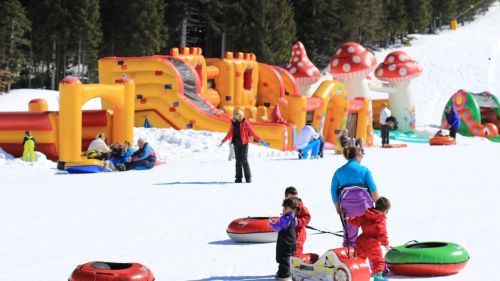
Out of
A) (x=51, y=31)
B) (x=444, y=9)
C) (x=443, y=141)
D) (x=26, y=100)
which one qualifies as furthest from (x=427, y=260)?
A: (x=444, y=9)

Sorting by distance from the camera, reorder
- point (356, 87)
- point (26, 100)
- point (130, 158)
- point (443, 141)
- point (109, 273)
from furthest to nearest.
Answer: point (26, 100) → point (356, 87) → point (443, 141) → point (130, 158) → point (109, 273)

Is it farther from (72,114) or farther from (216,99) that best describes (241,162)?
(216,99)

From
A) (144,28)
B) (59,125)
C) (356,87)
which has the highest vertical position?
(144,28)

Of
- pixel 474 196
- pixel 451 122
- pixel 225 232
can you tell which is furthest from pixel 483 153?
pixel 225 232

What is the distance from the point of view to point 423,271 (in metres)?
6.17

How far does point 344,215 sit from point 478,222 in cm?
283

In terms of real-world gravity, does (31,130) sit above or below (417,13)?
below

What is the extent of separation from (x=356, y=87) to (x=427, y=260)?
71.5ft

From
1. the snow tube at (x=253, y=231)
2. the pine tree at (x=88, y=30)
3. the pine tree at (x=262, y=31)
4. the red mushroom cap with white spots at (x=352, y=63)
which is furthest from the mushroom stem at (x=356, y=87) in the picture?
the snow tube at (x=253, y=231)

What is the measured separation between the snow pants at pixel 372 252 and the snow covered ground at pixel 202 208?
436 mm

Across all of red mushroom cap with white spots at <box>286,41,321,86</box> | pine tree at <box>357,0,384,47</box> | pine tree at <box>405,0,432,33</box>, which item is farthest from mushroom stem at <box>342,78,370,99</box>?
pine tree at <box>405,0,432,33</box>

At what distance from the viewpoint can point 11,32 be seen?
35344mm

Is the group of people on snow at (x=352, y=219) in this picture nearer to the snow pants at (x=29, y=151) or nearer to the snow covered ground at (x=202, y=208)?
the snow covered ground at (x=202, y=208)

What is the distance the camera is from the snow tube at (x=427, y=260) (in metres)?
6.13
